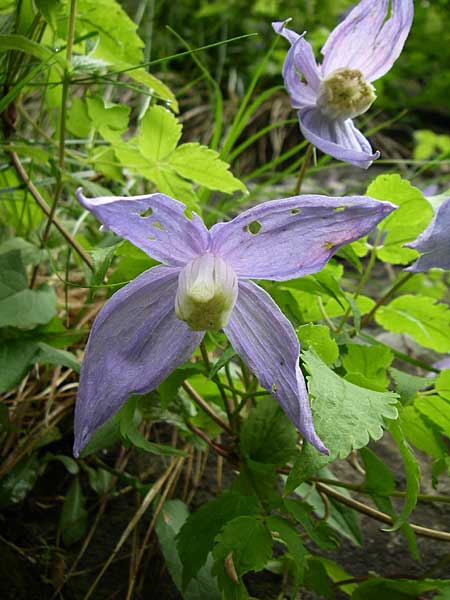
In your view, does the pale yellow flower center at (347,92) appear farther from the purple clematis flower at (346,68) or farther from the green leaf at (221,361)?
the green leaf at (221,361)

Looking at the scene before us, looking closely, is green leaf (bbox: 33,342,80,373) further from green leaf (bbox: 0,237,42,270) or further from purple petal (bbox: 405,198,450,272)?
purple petal (bbox: 405,198,450,272)

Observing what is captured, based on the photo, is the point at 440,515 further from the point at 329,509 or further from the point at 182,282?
the point at 182,282

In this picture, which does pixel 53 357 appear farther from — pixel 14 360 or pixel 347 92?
pixel 347 92

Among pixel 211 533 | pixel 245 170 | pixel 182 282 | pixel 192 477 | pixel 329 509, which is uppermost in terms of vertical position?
pixel 182 282

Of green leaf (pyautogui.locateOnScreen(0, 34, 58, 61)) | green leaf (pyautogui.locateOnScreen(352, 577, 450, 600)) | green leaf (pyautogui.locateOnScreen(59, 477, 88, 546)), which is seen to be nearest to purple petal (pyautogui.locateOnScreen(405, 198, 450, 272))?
green leaf (pyautogui.locateOnScreen(352, 577, 450, 600))

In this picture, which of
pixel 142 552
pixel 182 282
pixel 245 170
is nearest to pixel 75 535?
pixel 142 552

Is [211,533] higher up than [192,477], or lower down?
higher up

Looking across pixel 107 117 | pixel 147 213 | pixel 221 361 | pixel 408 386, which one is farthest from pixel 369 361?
pixel 107 117
